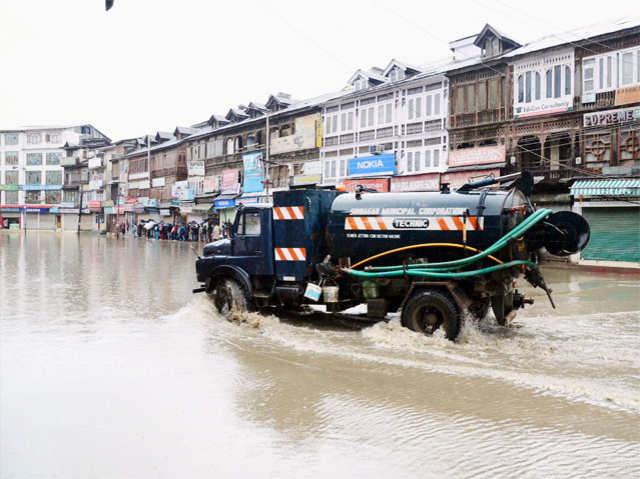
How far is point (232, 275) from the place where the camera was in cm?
1135

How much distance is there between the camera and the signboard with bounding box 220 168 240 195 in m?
49.0

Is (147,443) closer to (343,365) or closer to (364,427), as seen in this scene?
(364,427)

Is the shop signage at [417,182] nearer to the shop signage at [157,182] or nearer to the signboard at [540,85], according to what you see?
the signboard at [540,85]

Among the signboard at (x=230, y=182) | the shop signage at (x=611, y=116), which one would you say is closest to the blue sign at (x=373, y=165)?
the shop signage at (x=611, y=116)

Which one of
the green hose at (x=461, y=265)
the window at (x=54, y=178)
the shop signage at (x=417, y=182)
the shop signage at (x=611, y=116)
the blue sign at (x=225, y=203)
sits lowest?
the green hose at (x=461, y=265)

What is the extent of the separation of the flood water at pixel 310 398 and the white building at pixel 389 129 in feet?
71.1

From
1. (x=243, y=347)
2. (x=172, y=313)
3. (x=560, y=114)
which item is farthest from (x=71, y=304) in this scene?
(x=560, y=114)

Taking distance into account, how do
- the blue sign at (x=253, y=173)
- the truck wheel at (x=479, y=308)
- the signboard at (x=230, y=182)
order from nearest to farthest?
the truck wheel at (x=479, y=308) < the blue sign at (x=253, y=173) < the signboard at (x=230, y=182)

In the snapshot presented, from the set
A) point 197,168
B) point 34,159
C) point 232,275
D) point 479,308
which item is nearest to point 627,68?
point 479,308

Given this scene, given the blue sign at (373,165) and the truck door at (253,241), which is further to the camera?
the blue sign at (373,165)

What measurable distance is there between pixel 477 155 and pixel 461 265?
2158 cm

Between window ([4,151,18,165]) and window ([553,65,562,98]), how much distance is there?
94965mm

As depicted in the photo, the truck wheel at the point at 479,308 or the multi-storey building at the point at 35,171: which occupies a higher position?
the multi-storey building at the point at 35,171

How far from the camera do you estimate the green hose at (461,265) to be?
27.9 feet
